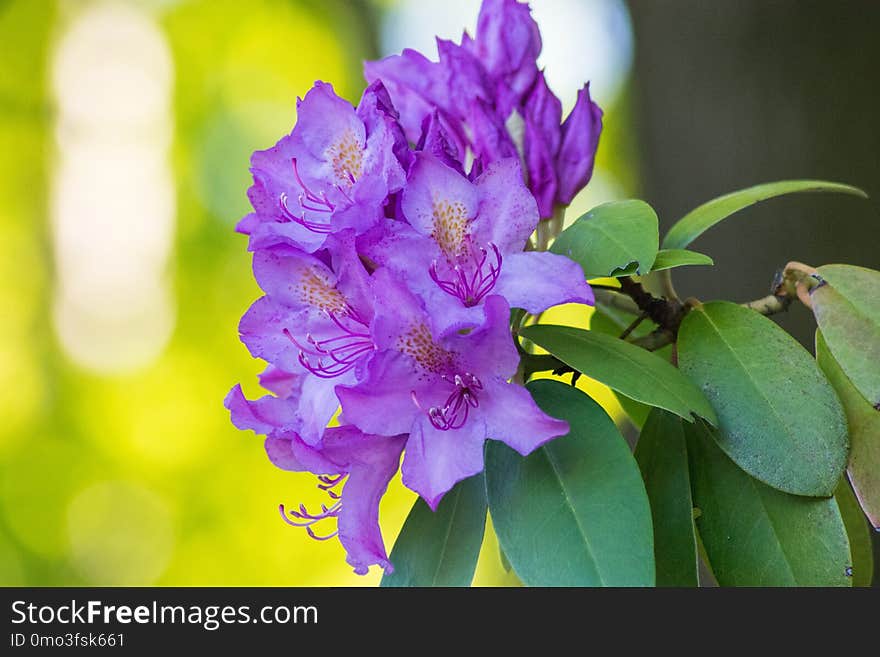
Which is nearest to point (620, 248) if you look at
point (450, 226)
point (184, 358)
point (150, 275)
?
point (450, 226)

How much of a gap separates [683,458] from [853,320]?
179mm

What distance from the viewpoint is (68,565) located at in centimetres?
469

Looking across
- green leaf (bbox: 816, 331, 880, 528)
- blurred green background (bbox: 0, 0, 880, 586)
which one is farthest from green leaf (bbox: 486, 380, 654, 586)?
blurred green background (bbox: 0, 0, 880, 586)

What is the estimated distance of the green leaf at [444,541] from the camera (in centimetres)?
67

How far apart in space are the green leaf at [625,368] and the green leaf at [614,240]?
5 cm

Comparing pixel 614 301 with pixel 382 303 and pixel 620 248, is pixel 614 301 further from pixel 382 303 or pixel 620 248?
pixel 382 303

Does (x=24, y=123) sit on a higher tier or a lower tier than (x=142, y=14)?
lower

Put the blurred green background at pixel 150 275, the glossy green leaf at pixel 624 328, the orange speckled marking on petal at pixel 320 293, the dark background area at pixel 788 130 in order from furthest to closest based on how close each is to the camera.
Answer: the blurred green background at pixel 150 275
the dark background area at pixel 788 130
the glossy green leaf at pixel 624 328
the orange speckled marking on petal at pixel 320 293

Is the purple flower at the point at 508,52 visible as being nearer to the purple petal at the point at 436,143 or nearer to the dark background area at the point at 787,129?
the purple petal at the point at 436,143

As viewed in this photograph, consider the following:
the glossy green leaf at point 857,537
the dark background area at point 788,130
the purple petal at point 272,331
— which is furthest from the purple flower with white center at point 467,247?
the dark background area at point 788,130

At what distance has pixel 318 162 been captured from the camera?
71cm

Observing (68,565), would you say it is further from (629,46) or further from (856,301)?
(856,301)
